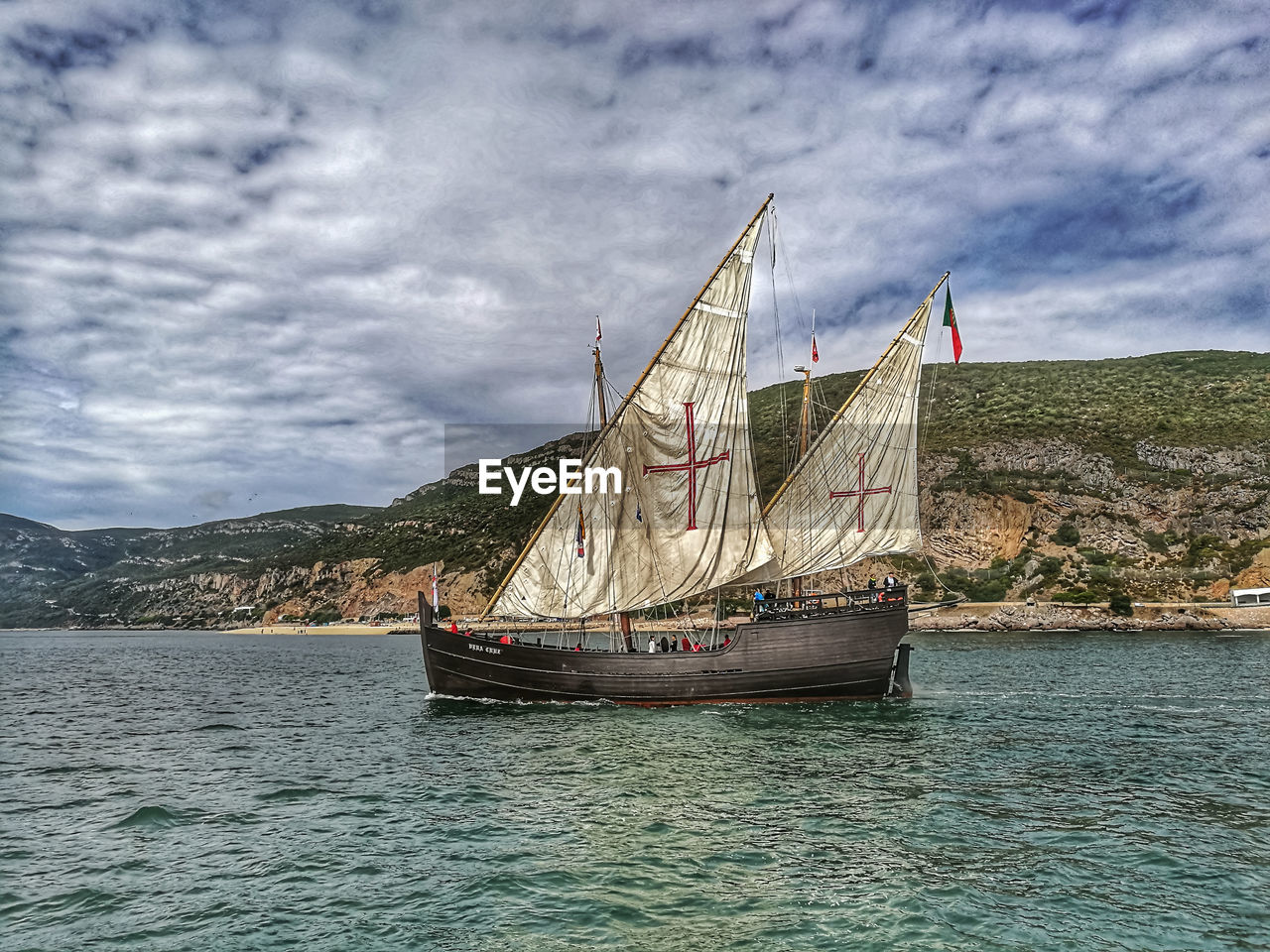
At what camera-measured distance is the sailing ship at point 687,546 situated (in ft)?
108

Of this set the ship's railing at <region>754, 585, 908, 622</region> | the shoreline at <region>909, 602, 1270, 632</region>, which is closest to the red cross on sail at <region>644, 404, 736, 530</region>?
the ship's railing at <region>754, 585, 908, 622</region>

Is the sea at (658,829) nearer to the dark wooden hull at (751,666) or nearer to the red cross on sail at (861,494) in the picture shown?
the dark wooden hull at (751,666)

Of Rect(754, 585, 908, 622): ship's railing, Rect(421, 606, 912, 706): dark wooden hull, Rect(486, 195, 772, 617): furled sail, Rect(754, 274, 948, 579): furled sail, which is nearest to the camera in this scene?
Rect(421, 606, 912, 706): dark wooden hull

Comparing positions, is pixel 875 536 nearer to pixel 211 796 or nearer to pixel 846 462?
pixel 846 462

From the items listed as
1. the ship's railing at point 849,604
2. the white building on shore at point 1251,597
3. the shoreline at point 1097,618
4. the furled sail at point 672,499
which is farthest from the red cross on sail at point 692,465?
the white building on shore at point 1251,597

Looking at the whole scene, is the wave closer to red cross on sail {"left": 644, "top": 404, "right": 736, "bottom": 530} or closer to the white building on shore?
red cross on sail {"left": 644, "top": 404, "right": 736, "bottom": 530}

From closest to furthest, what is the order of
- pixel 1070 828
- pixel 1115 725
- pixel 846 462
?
pixel 1070 828 < pixel 1115 725 < pixel 846 462

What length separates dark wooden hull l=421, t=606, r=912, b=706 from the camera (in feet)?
105

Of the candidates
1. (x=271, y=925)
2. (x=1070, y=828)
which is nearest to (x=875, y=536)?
(x=1070, y=828)

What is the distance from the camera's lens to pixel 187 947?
1080cm

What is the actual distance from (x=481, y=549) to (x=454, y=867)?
114 m

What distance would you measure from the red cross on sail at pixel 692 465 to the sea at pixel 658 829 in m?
9.15

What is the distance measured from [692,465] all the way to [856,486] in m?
9.06

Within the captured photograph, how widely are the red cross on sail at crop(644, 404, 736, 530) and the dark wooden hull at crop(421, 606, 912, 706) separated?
6.21 m
